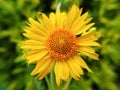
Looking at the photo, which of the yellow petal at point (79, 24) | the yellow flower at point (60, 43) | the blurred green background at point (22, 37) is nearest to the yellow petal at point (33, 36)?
the yellow flower at point (60, 43)

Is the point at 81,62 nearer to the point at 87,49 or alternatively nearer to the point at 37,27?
the point at 87,49

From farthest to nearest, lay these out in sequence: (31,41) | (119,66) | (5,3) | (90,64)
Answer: (119,66) → (5,3) → (90,64) → (31,41)

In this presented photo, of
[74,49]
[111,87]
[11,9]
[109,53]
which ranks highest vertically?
[11,9]

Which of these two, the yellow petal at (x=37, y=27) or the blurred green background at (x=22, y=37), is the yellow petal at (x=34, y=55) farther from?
the blurred green background at (x=22, y=37)

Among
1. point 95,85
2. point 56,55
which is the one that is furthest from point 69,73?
Answer: point 95,85

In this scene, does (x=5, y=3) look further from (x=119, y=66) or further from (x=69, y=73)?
(x=69, y=73)
